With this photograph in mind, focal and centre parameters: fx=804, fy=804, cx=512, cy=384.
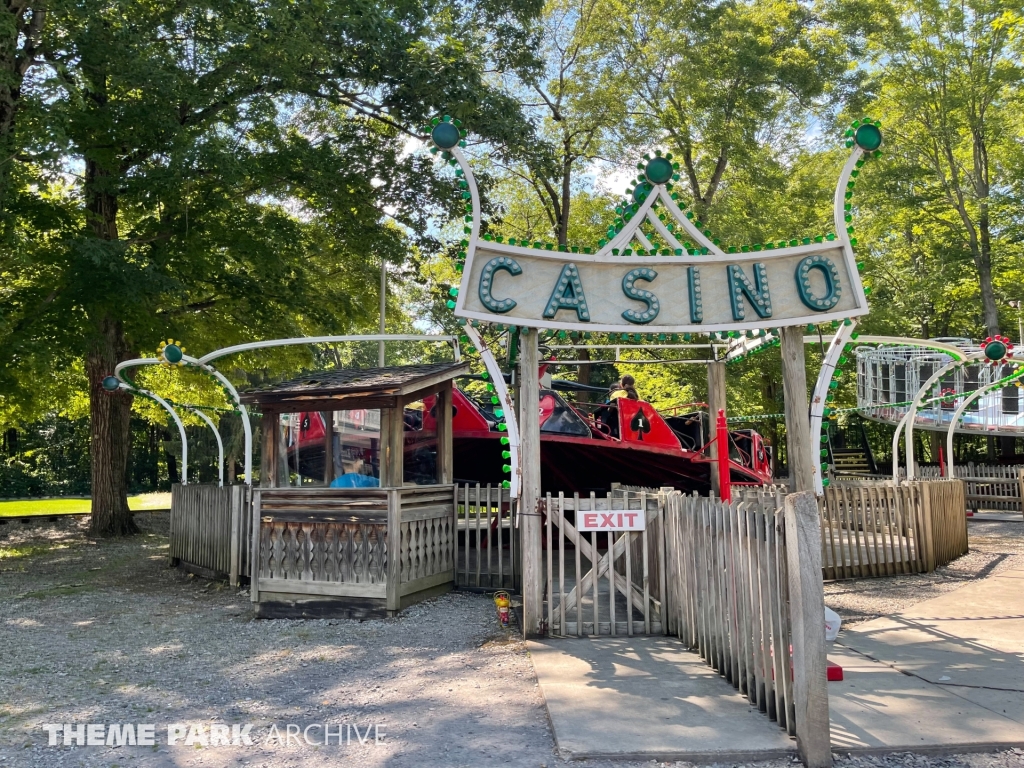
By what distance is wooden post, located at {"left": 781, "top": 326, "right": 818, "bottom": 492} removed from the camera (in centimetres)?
743

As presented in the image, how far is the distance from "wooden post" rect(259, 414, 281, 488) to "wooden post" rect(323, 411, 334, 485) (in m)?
0.66

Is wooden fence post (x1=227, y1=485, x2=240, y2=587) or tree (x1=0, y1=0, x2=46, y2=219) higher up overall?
tree (x1=0, y1=0, x2=46, y2=219)

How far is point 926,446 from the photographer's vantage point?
43656mm

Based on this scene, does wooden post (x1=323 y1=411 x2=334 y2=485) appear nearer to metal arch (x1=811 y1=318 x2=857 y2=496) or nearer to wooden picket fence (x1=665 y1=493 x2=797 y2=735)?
wooden picket fence (x1=665 y1=493 x2=797 y2=735)

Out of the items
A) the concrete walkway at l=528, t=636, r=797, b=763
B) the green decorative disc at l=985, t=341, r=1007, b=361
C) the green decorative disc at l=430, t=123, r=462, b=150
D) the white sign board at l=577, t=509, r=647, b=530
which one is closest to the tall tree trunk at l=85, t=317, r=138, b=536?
the green decorative disc at l=430, t=123, r=462, b=150

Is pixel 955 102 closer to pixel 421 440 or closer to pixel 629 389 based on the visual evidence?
pixel 629 389

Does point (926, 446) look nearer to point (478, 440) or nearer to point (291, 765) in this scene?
point (478, 440)

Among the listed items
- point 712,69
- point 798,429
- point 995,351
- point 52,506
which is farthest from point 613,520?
point 52,506

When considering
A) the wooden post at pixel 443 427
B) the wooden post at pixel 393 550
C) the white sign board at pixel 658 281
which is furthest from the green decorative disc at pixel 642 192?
the wooden post at pixel 393 550

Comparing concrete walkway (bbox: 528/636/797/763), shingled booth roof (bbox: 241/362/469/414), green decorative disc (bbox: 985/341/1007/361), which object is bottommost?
concrete walkway (bbox: 528/636/797/763)

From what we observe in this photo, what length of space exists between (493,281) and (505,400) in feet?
3.55

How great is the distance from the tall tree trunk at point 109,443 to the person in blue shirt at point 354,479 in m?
10.3

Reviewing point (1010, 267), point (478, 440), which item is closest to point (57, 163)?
point (478, 440)

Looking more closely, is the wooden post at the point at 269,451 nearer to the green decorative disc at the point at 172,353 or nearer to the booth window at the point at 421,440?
the green decorative disc at the point at 172,353
